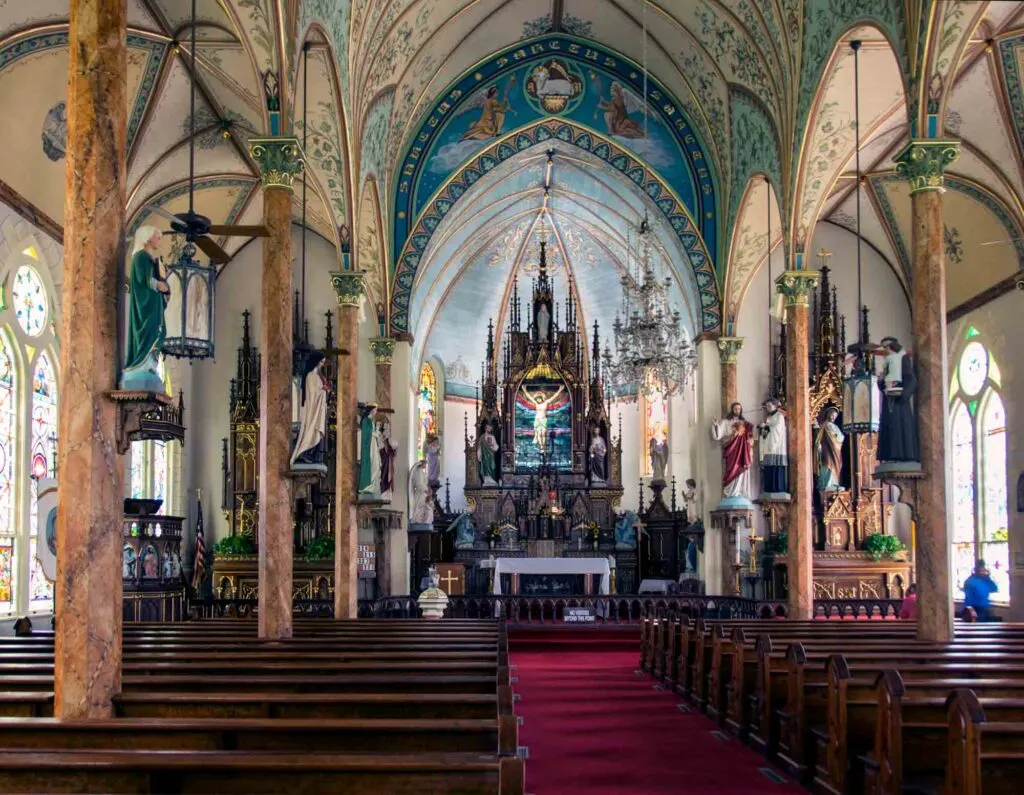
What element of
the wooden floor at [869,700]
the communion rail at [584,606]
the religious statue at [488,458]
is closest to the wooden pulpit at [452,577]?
the communion rail at [584,606]

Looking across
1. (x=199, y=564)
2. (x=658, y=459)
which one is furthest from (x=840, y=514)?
(x=199, y=564)

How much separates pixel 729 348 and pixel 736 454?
10.0 ft

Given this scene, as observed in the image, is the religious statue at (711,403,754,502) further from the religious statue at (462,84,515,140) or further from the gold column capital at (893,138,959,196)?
the gold column capital at (893,138,959,196)

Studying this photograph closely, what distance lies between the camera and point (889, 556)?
24.4m

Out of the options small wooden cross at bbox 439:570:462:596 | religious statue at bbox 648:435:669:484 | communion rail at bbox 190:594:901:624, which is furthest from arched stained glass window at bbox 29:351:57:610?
religious statue at bbox 648:435:669:484

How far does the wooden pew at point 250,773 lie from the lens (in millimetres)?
4535

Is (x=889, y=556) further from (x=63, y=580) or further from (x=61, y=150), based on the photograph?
(x=63, y=580)

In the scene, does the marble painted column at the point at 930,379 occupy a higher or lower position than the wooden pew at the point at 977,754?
higher

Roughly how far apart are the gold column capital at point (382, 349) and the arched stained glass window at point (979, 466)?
493 inches

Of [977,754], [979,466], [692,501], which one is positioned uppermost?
[979,466]

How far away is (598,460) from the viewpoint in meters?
32.3

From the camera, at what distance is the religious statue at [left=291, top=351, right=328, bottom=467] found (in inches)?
576

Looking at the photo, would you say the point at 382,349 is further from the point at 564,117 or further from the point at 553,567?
the point at 553,567

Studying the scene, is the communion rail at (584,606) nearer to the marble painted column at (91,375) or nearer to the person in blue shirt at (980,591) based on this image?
the person in blue shirt at (980,591)
